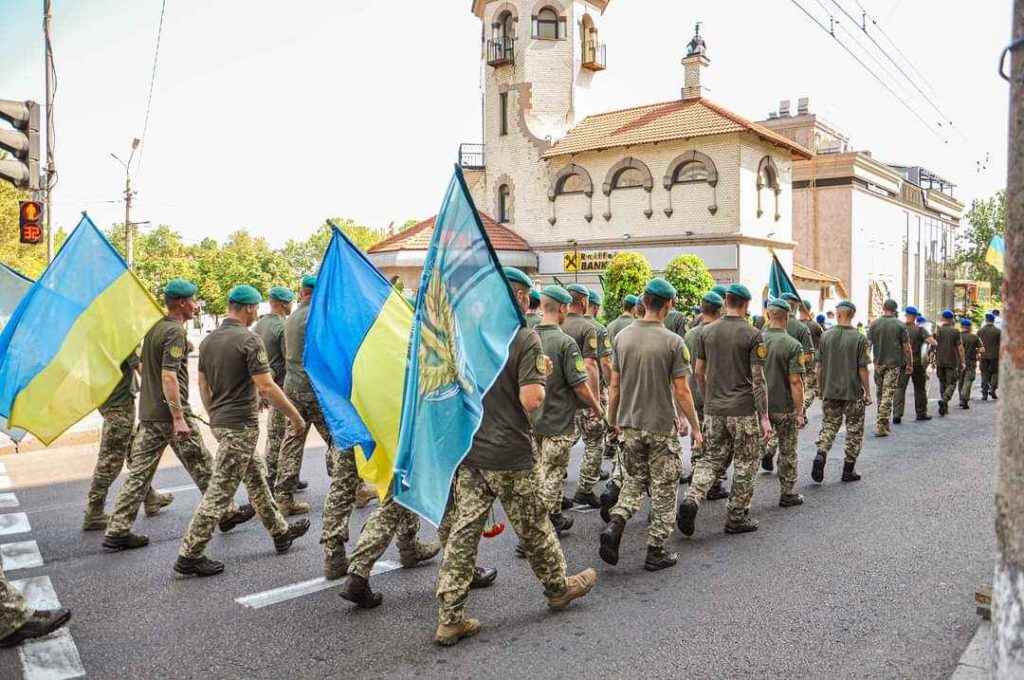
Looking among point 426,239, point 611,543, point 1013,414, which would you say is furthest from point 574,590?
point 426,239

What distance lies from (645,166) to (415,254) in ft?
32.7

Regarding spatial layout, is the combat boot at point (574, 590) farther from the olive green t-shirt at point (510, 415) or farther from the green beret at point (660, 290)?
the green beret at point (660, 290)

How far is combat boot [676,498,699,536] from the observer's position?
6719 millimetres

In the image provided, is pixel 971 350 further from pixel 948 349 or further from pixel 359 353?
pixel 359 353

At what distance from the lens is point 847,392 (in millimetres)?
9633

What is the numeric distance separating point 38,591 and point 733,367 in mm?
5626

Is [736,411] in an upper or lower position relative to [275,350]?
lower

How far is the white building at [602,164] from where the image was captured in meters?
30.6

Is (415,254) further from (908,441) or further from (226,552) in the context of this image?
(226,552)

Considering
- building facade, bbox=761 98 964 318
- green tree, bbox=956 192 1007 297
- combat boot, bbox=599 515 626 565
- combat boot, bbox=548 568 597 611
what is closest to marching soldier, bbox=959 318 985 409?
combat boot, bbox=599 515 626 565

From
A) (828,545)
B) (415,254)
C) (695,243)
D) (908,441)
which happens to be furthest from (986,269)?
(828,545)

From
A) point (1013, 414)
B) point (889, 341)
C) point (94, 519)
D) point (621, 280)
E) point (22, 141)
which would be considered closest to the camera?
point (1013, 414)

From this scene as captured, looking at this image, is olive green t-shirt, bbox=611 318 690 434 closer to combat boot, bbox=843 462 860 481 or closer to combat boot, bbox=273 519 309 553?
combat boot, bbox=273 519 309 553

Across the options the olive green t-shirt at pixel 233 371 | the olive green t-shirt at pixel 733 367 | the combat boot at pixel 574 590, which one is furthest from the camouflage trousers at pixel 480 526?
the olive green t-shirt at pixel 733 367
